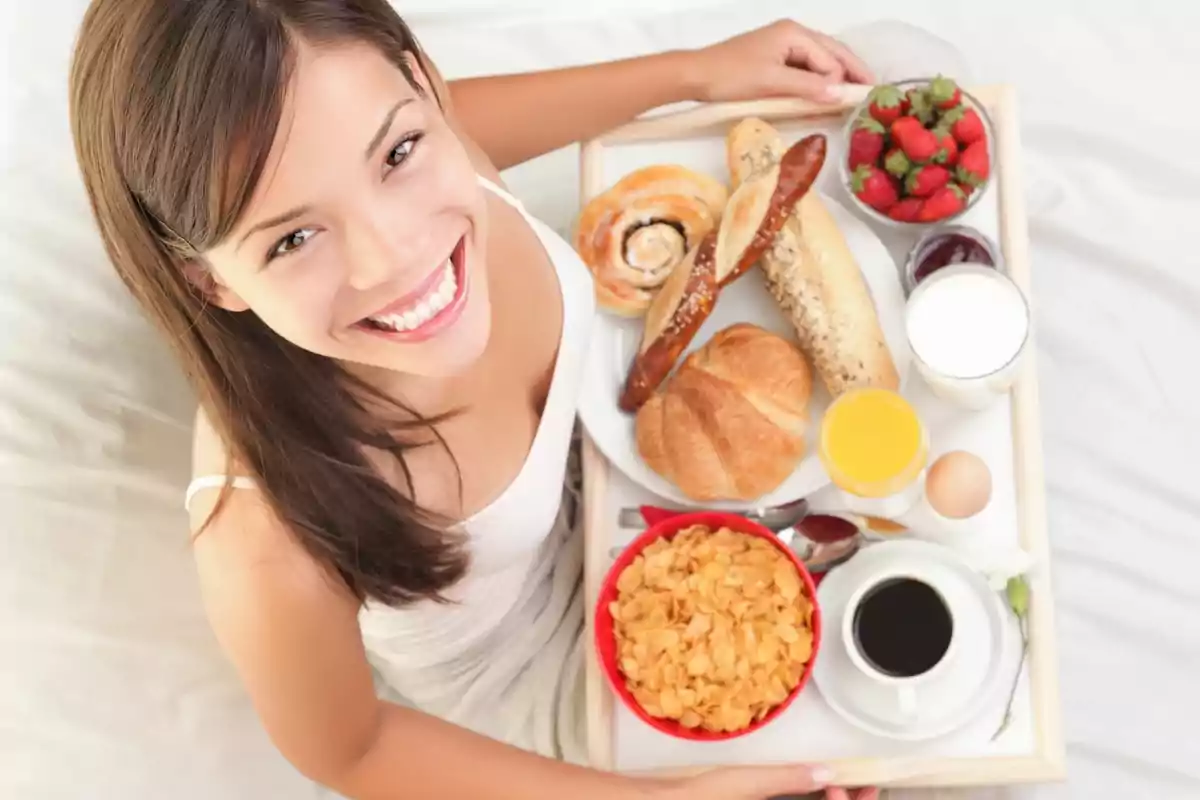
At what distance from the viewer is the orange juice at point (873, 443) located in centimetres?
76

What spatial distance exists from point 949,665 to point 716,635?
15 centimetres

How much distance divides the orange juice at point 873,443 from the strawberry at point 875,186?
0.53ft

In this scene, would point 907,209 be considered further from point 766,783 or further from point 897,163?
point 766,783

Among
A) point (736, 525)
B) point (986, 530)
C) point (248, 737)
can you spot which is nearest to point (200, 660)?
point (248, 737)

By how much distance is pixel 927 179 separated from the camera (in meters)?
0.82

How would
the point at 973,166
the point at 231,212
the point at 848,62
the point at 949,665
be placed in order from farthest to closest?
the point at 848,62
the point at 973,166
the point at 949,665
the point at 231,212

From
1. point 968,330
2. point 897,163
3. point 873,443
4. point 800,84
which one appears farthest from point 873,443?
point 800,84

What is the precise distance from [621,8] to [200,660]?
2.62 ft

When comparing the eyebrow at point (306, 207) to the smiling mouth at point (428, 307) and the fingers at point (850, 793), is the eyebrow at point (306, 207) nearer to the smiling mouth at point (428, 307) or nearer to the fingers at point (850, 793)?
the smiling mouth at point (428, 307)

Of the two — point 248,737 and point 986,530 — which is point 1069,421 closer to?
point 986,530

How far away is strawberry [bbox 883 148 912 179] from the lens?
82 centimetres

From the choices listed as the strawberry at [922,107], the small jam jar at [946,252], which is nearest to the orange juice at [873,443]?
the small jam jar at [946,252]

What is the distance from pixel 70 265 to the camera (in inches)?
35.8

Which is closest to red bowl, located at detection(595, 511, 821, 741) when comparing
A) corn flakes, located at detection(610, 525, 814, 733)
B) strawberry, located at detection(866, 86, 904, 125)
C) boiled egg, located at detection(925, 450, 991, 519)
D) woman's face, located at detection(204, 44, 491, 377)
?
corn flakes, located at detection(610, 525, 814, 733)
